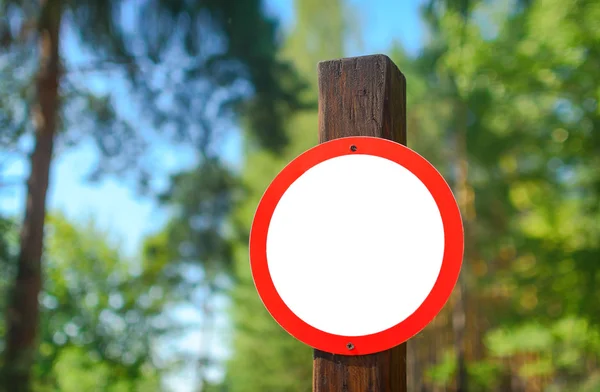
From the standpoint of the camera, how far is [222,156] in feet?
40.5

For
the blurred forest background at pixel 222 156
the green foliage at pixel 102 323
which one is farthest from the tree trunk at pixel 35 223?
the green foliage at pixel 102 323

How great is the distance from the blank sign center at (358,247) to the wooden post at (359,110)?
8cm

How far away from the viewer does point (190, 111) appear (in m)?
11.0

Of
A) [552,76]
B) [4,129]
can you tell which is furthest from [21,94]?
[552,76]

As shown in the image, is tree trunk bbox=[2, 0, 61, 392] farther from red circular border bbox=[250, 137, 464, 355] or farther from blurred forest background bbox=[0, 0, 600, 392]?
red circular border bbox=[250, 137, 464, 355]

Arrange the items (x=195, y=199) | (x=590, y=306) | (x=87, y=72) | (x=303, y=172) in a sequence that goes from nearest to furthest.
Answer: (x=303, y=172) → (x=590, y=306) → (x=87, y=72) → (x=195, y=199)

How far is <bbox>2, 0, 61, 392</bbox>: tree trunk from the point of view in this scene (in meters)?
8.16

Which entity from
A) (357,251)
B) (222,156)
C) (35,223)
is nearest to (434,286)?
(357,251)

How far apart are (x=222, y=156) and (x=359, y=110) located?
11.1m

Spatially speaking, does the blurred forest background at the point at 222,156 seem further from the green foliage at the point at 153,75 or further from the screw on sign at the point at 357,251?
the screw on sign at the point at 357,251

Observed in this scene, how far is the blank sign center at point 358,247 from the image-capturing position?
1.22 meters

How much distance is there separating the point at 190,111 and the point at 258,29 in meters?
1.85

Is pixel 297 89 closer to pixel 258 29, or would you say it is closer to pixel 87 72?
pixel 258 29

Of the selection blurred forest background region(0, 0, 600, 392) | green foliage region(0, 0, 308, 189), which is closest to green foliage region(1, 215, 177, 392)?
blurred forest background region(0, 0, 600, 392)
